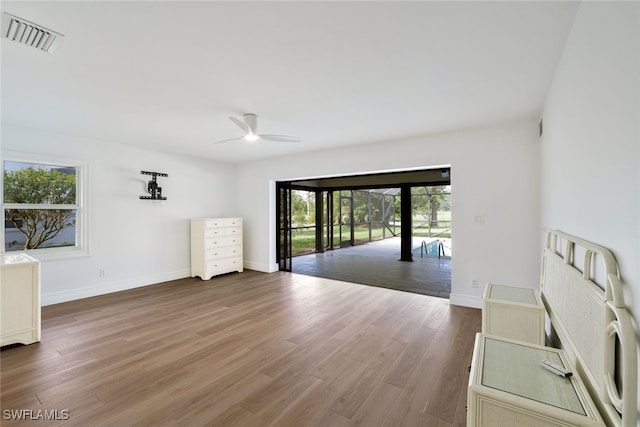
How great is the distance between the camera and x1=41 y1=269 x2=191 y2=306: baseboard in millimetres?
3967

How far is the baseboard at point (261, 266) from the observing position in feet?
19.9

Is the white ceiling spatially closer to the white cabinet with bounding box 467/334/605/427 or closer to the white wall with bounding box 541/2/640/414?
the white wall with bounding box 541/2/640/414

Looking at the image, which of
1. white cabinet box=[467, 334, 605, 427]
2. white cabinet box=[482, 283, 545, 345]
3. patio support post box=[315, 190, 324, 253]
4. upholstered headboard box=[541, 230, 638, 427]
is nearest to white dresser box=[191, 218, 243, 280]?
patio support post box=[315, 190, 324, 253]

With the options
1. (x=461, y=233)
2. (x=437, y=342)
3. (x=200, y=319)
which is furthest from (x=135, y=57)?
(x=461, y=233)

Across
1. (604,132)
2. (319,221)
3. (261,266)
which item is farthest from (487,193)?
(319,221)

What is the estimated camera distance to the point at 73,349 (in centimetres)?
267

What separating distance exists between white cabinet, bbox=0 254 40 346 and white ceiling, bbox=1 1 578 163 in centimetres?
167

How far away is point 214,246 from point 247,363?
348cm

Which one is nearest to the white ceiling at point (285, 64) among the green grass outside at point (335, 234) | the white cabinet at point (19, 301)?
the white cabinet at point (19, 301)

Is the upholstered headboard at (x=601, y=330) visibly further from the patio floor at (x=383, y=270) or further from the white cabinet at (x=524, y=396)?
the patio floor at (x=383, y=270)

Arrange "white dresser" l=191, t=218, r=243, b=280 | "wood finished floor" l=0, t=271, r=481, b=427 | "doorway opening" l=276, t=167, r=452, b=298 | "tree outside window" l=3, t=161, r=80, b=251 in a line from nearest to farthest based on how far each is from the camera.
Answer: "wood finished floor" l=0, t=271, r=481, b=427
"tree outside window" l=3, t=161, r=80, b=251
"white dresser" l=191, t=218, r=243, b=280
"doorway opening" l=276, t=167, r=452, b=298

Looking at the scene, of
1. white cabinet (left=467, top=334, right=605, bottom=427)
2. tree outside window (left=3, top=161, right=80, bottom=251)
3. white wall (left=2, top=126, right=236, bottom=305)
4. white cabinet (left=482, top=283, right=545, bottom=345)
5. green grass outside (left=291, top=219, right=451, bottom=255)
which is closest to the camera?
white cabinet (left=467, top=334, right=605, bottom=427)

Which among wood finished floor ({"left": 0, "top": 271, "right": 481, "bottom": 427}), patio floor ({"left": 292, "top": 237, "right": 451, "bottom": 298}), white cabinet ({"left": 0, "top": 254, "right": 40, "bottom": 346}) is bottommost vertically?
wood finished floor ({"left": 0, "top": 271, "right": 481, "bottom": 427})

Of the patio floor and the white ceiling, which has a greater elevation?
the white ceiling
